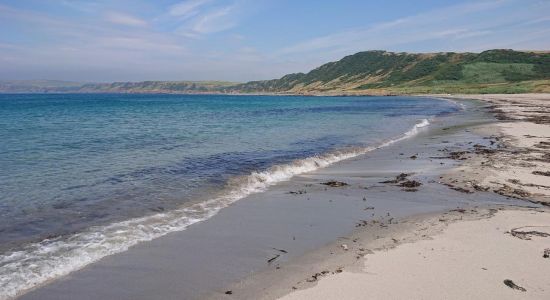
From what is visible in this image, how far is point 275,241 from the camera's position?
849 centimetres

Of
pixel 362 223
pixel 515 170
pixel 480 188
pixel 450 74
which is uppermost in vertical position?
pixel 450 74

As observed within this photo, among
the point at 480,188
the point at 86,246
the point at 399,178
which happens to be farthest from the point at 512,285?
the point at 399,178

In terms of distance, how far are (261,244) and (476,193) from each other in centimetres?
715

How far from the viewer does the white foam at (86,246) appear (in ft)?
22.5

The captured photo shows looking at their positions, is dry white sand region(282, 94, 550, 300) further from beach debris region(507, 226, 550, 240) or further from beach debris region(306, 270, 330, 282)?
beach debris region(306, 270, 330, 282)

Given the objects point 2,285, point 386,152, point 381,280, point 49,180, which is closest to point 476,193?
point 381,280

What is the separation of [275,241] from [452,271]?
330cm

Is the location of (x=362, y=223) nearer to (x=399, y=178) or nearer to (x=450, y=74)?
(x=399, y=178)

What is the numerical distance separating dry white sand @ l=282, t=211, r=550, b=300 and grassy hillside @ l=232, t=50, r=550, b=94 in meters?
92.8

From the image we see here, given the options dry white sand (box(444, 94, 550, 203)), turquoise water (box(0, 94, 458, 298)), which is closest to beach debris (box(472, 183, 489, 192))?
dry white sand (box(444, 94, 550, 203))

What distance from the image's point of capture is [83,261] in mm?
7496

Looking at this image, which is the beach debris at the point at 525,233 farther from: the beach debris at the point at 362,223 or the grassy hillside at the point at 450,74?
the grassy hillside at the point at 450,74

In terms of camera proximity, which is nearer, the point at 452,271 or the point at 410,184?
the point at 452,271

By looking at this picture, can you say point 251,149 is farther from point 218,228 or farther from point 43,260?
point 43,260
